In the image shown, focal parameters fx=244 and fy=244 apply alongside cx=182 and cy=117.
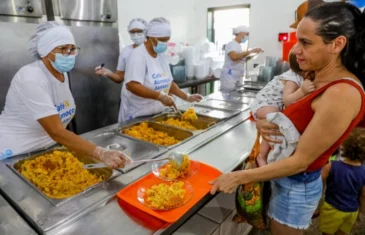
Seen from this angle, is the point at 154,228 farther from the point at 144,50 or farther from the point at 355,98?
the point at 144,50

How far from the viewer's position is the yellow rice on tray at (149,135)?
1.71 metres

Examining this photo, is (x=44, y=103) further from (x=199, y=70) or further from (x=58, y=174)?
(x=199, y=70)

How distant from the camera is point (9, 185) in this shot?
3.55 feet

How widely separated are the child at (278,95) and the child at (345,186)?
0.78 meters

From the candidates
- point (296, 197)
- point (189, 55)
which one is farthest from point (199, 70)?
point (296, 197)

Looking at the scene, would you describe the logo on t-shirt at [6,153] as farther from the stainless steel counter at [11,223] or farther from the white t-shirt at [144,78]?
the white t-shirt at [144,78]

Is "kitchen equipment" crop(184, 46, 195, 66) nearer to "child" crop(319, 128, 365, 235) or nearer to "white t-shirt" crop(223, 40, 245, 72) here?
"white t-shirt" crop(223, 40, 245, 72)

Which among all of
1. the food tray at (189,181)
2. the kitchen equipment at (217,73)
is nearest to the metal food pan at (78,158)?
the food tray at (189,181)

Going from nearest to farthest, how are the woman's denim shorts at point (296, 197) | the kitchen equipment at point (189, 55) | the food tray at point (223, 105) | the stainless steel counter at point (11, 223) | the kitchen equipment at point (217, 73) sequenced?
1. the stainless steel counter at point (11, 223)
2. the woman's denim shorts at point (296, 197)
3. the food tray at point (223, 105)
4. the kitchen equipment at point (189, 55)
5. the kitchen equipment at point (217, 73)

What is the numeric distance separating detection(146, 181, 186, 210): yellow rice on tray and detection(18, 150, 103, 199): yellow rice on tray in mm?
370

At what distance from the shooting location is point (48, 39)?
129cm

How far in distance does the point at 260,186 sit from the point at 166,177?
454 millimetres

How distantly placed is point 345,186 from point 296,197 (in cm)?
91

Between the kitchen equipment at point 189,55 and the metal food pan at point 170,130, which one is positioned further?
the kitchen equipment at point 189,55
